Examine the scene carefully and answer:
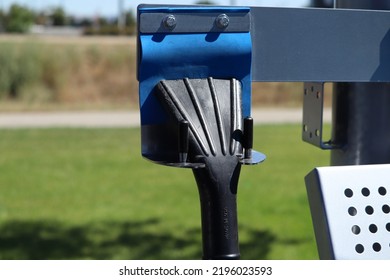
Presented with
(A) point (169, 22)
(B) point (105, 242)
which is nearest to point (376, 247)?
(A) point (169, 22)

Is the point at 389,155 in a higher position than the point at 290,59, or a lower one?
lower

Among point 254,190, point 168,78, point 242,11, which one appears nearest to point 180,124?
point 168,78

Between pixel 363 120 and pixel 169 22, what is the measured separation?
40 centimetres

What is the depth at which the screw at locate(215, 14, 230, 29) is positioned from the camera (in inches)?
36.3

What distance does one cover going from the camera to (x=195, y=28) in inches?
35.9

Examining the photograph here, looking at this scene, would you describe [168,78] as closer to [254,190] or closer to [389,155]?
[389,155]

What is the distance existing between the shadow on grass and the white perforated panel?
340 centimetres

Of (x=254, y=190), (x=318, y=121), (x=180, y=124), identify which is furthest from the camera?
(x=254, y=190)

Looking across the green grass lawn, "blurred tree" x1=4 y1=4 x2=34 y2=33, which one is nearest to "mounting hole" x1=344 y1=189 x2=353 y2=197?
the green grass lawn

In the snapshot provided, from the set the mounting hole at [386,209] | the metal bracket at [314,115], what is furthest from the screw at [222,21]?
the mounting hole at [386,209]

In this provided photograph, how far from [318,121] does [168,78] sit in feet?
1.00

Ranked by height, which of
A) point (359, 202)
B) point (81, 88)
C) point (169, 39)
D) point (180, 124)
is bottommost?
point (81, 88)

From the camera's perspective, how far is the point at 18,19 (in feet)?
99.5

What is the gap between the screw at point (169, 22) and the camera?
90 cm
